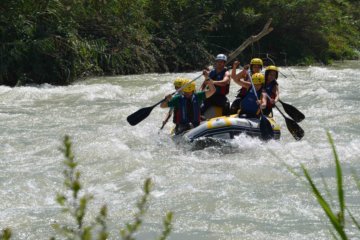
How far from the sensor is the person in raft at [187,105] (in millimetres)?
7645

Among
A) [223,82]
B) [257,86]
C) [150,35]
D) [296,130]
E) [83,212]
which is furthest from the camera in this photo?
[150,35]

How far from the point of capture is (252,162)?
675 cm

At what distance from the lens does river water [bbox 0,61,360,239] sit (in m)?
4.73

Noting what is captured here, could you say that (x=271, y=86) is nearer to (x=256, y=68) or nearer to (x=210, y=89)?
(x=256, y=68)

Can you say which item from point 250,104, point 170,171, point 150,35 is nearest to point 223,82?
point 250,104

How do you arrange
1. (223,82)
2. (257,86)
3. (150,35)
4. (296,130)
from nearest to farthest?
(257,86) < (296,130) < (223,82) < (150,35)

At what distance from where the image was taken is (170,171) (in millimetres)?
6422

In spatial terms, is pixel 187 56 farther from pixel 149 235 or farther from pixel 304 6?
pixel 149 235

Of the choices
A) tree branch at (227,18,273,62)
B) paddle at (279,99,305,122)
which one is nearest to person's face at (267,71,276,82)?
paddle at (279,99,305,122)

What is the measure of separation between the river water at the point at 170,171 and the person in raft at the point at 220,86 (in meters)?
0.87

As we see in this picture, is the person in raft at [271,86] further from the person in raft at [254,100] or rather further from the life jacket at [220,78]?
the life jacket at [220,78]

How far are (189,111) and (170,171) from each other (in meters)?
1.42

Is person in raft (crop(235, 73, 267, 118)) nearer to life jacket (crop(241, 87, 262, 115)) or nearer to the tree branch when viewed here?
life jacket (crop(241, 87, 262, 115))

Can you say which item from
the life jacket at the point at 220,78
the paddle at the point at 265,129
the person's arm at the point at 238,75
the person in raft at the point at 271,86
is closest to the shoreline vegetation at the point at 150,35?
the life jacket at the point at 220,78
